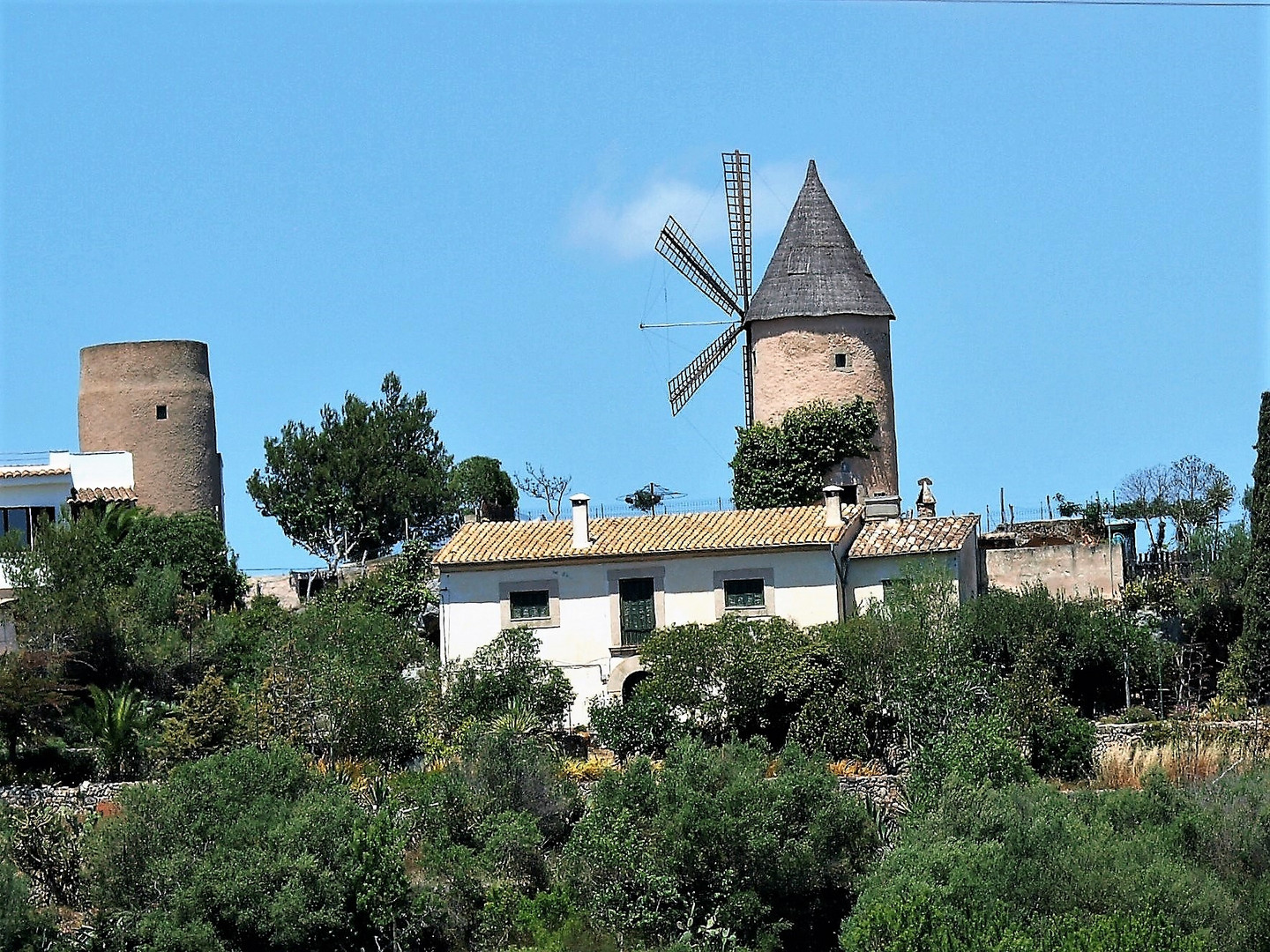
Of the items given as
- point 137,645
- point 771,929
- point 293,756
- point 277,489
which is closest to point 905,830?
point 771,929

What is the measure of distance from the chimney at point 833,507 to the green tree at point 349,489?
50.1ft

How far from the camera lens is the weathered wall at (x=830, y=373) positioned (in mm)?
42500

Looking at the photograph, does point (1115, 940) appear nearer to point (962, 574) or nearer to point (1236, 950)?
point (1236, 950)

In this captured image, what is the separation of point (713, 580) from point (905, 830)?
926 centimetres

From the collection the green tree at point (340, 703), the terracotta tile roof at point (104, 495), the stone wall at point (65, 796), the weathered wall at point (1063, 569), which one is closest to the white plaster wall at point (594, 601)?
the green tree at point (340, 703)

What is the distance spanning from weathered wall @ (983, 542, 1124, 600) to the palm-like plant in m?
15.3

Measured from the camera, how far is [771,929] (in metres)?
27.0

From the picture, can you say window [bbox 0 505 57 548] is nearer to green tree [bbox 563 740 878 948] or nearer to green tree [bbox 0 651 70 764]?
green tree [bbox 0 651 70 764]

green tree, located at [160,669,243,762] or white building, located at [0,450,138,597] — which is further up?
white building, located at [0,450,138,597]

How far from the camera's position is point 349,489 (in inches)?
1965

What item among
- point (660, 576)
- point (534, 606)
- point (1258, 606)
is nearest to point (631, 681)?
point (660, 576)

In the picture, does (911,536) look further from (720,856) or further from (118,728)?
(118,728)

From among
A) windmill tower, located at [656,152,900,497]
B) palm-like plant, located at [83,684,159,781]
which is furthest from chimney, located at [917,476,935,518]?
palm-like plant, located at [83,684,159,781]

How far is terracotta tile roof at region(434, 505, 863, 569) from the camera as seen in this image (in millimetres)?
35750
